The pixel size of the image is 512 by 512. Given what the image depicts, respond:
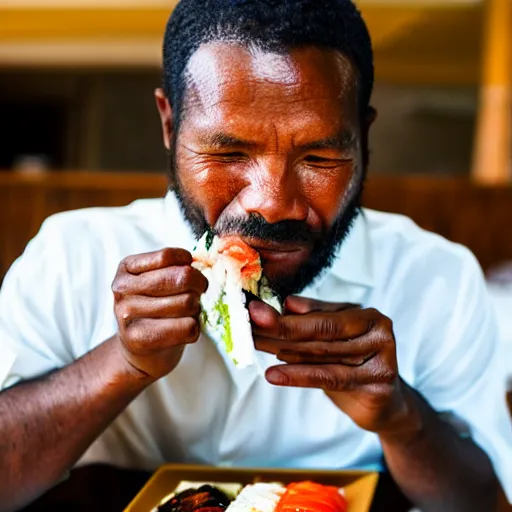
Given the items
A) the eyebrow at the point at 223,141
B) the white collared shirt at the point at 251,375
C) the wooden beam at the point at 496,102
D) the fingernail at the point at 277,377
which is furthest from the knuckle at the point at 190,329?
the wooden beam at the point at 496,102

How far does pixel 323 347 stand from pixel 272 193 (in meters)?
0.20

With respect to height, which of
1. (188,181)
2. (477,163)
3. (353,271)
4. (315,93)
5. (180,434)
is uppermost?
(315,93)

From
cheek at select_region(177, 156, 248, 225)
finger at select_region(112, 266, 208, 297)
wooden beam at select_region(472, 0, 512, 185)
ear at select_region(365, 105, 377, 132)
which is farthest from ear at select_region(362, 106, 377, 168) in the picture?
wooden beam at select_region(472, 0, 512, 185)

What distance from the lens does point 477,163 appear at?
15.6ft

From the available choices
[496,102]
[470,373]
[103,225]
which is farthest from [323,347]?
[496,102]

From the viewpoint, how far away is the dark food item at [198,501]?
93cm

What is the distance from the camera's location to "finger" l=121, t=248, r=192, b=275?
0.85 meters

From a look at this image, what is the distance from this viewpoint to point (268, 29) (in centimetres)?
87

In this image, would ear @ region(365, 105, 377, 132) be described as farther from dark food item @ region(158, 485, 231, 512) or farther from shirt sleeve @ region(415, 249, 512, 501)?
dark food item @ region(158, 485, 231, 512)

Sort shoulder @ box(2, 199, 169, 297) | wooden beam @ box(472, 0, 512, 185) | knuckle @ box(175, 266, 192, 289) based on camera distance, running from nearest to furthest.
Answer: knuckle @ box(175, 266, 192, 289)
shoulder @ box(2, 199, 169, 297)
wooden beam @ box(472, 0, 512, 185)

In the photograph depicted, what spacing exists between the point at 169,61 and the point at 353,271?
501 mm

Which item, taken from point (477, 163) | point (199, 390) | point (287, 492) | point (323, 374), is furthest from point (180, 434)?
point (477, 163)

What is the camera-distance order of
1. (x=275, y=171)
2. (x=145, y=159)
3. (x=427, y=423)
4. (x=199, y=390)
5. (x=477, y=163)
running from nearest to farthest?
(x=275, y=171) < (x=427, y=423) < (x=199, y=390) < (x=145, y=159) < (x=477, y=163)

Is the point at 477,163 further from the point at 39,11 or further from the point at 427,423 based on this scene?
the point at 427,423
